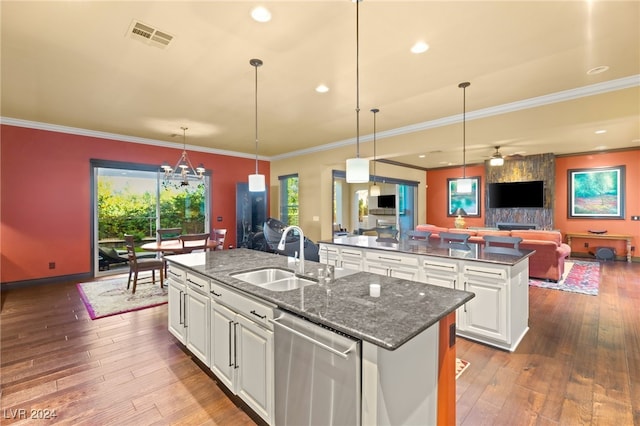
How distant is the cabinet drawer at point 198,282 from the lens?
230 centimetres

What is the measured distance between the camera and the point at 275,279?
2.48 metres

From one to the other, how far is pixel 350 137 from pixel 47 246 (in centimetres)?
601

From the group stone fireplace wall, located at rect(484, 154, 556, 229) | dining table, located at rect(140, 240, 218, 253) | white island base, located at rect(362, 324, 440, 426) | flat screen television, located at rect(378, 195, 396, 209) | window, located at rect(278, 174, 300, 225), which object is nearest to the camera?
white island base, located at rect(362, 324, 440, 426)

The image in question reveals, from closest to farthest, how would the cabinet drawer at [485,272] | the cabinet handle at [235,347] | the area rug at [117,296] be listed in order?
the cabinet handle at [235,347] < the cabinet drawer at [485,272] < the area rug at [117,296]

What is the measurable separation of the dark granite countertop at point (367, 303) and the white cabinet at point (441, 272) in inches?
50.8

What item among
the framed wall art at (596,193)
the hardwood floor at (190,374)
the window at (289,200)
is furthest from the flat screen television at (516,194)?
the window at (289,200)

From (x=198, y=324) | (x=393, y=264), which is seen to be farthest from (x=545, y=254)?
(x=198, y=324)

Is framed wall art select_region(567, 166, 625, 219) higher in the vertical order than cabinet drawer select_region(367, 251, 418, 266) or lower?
higher

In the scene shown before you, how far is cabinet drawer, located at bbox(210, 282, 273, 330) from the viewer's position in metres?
1.72

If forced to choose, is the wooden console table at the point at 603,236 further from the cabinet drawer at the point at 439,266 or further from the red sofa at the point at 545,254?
the cabinet drawer at the point at 439,266

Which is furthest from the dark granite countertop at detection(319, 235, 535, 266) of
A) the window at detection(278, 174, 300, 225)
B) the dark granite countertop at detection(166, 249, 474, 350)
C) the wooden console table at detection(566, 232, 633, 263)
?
the wooden console table at detection(566, 232, 633, 263)

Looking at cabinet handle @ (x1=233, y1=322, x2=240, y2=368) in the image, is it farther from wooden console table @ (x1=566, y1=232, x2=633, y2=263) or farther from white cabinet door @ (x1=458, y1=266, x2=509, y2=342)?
wooden console table @ (x1=566, y1=232, x2=633, y2=263)

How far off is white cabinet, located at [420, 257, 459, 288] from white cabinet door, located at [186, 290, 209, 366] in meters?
2.28

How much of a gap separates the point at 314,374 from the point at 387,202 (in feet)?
30.0
